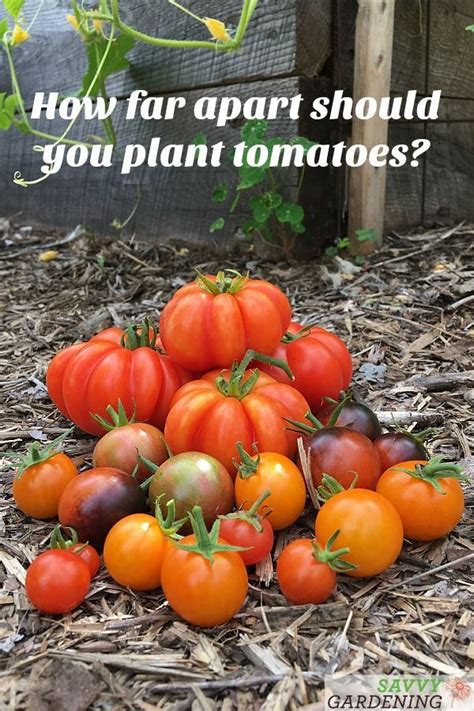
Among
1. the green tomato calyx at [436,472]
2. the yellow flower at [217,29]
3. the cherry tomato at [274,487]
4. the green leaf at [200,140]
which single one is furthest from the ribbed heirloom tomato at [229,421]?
the green leaf at [200,140]

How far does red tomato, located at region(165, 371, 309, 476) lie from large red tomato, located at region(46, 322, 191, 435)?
19cm

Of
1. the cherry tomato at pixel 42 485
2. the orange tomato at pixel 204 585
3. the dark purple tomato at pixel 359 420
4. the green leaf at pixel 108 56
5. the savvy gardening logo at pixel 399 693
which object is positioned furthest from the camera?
the green leaf at pixel 108 56

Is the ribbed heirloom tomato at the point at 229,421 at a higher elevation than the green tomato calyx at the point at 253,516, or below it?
higher

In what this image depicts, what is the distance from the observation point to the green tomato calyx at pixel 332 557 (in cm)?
137

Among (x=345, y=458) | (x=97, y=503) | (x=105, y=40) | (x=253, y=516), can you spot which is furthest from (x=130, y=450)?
(x=105, y=40)

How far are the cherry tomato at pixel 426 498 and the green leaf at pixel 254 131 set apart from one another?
2.24 metres

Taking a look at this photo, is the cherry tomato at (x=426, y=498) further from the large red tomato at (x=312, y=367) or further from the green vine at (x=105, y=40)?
the green vine at (x=105, y=40)

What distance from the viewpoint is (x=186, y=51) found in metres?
3.83

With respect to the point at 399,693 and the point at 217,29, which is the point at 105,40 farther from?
the point at 399,693

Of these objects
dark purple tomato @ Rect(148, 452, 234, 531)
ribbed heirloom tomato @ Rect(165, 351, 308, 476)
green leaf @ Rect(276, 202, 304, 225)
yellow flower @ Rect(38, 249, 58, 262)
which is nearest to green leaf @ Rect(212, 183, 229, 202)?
green leaf @ Rect(276, 202, 304, 225)

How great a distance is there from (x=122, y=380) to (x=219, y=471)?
492 mm

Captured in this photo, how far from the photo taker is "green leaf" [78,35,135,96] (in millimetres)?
3611

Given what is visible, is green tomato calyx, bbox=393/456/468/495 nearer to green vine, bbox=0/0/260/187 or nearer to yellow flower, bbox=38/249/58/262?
green vine, bbox=0/0/260/187

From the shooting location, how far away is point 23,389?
2617mm
